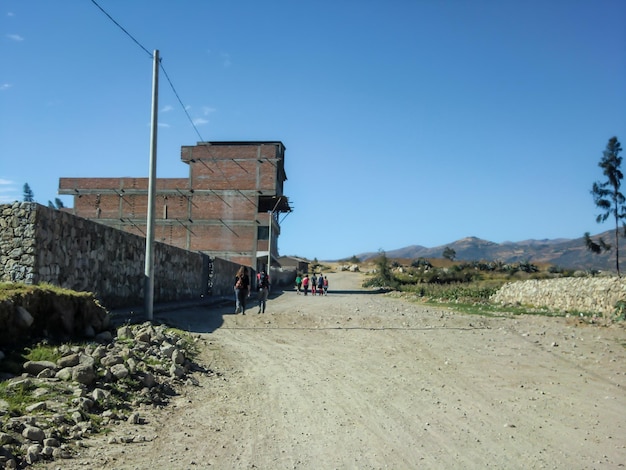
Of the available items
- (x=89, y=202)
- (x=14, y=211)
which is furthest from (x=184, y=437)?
(x=89, y=202)

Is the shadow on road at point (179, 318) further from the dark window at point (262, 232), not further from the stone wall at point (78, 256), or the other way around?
the dark window at point (262, 232)

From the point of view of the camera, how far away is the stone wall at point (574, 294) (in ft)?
79.0

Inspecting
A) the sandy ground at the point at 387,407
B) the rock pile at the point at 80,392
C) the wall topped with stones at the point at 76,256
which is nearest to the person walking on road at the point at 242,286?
the wall topped with stones at the point at 76,256

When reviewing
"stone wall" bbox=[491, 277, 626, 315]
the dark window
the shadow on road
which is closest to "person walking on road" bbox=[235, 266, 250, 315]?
the shadow on road

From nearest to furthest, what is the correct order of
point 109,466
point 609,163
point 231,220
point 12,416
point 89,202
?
point 109,466 → point 12,416 → point 609,163 → point 231,220 → point 89,202

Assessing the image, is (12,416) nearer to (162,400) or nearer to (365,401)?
(162,400)

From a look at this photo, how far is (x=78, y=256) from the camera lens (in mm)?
15109

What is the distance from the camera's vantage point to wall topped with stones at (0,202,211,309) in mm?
Result: 12641

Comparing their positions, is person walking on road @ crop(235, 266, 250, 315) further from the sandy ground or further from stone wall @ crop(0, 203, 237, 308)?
the sandy ground

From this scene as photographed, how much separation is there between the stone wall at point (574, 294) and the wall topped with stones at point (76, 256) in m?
18.0

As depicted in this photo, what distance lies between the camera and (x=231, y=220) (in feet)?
210

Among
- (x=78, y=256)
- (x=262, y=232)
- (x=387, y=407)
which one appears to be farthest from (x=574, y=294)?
(x=262, y=232)

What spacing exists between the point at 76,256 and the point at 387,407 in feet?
33.2

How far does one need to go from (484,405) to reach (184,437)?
179 inches
